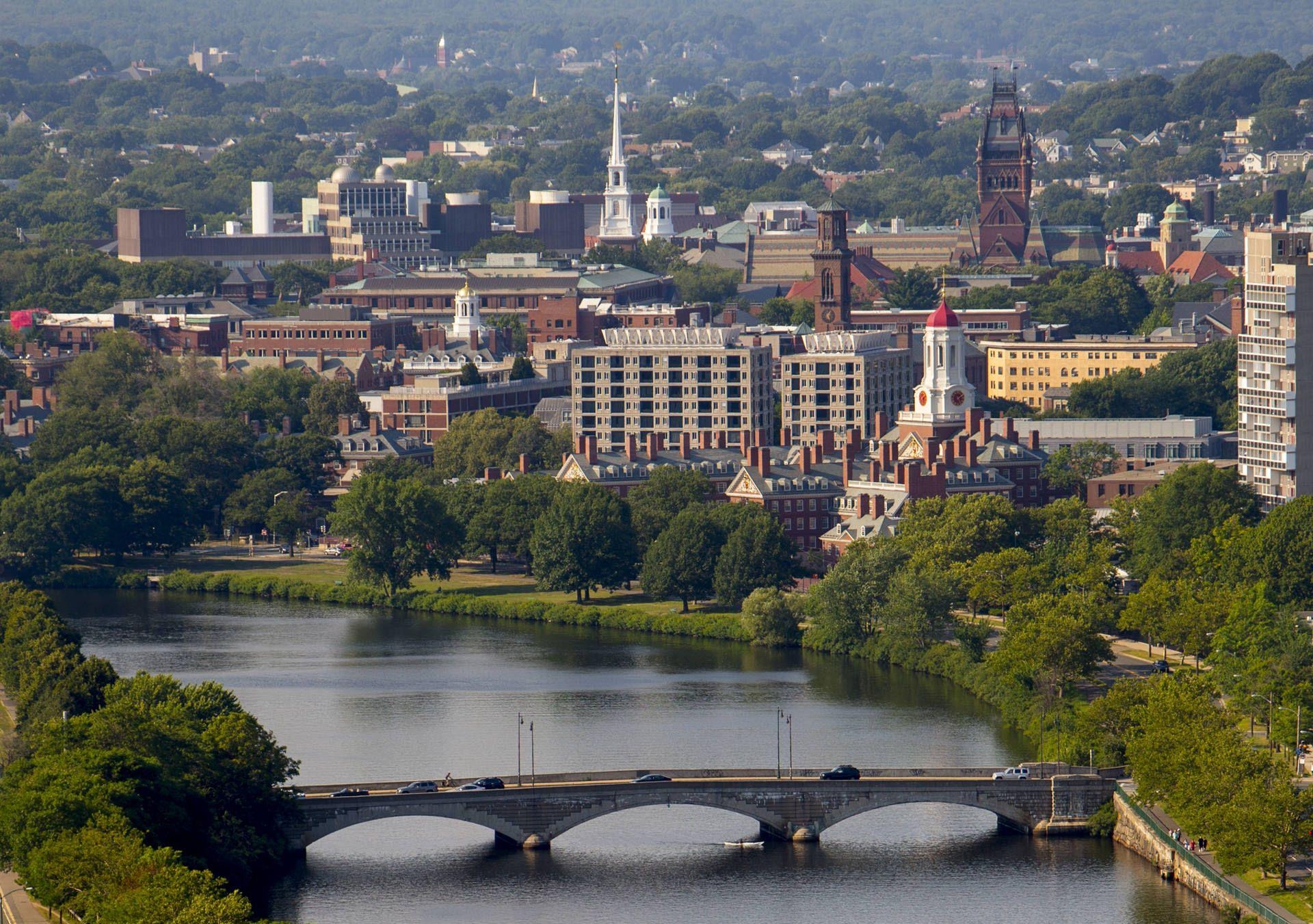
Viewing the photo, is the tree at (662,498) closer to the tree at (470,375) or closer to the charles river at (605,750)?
the charles river at (605,750)

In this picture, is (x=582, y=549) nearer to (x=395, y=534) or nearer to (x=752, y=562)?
(x=752, y=562)

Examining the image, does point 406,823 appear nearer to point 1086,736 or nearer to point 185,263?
point 1086,736

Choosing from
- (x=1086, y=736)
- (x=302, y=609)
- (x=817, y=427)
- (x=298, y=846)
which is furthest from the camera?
(x=817, y=427)

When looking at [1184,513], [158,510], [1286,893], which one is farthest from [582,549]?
[1286,893]

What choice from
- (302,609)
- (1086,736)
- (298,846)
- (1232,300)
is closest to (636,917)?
(298,846)

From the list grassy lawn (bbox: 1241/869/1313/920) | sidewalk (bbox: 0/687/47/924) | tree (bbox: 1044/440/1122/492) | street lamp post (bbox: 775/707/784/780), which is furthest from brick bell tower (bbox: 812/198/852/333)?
sidewalk (bbox: 0/687/47/924)

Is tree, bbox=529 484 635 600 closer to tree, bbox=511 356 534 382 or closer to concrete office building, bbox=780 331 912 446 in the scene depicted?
concrete office building, bbox=780 331 912 446
